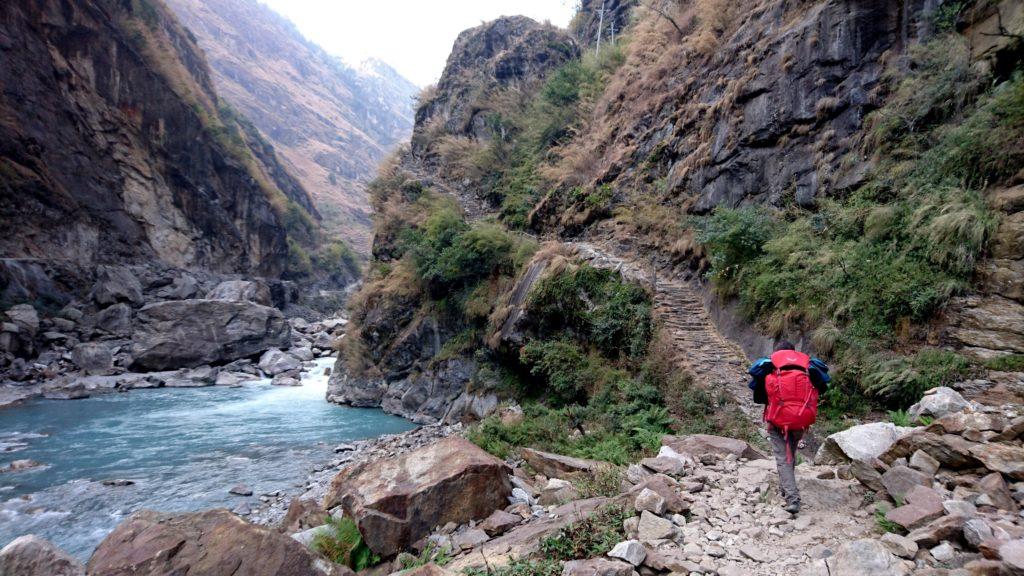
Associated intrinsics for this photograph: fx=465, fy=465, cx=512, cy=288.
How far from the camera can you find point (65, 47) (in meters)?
29.7

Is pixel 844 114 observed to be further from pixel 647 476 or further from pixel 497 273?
pixel 497 273

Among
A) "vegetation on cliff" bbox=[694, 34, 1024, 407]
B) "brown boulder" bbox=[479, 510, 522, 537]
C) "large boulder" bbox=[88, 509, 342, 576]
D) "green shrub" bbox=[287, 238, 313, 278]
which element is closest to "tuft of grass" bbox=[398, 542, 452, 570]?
"brown boulder" bbox=[479, 510, 522, 537]

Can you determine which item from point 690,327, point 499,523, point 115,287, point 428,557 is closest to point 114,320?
point 115,287

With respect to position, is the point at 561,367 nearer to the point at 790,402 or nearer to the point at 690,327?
the point at 690,327

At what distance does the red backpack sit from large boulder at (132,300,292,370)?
32.2 m

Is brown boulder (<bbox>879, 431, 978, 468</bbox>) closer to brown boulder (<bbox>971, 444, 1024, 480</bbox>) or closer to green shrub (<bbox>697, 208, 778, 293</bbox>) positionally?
brown boulder (<bbox>971, 444, 1024, 480</bbox>)

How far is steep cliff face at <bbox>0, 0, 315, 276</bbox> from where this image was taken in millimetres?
27234

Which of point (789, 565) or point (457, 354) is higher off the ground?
point (789, 565)

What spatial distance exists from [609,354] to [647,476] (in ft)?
21.3

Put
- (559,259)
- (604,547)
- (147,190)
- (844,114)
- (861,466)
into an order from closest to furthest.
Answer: (604,547) → (861,466) → (844,114) → (559,259) → (147,190)

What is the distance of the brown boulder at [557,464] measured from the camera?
6.36m


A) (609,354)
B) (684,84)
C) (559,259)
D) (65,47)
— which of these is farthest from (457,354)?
(65,47)

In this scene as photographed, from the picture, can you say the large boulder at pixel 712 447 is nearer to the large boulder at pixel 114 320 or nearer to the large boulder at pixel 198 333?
the large boulder at pixel 198 333

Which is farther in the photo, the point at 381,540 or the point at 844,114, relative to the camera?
the point at 844,114
